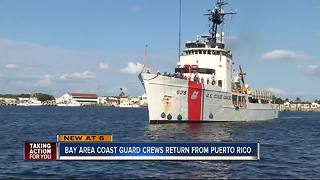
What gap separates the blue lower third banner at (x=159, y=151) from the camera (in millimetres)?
14445

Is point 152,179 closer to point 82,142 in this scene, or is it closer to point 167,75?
point 82,142

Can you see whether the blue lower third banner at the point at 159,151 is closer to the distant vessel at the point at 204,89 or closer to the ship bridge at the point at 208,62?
the distant vessel at the point at 204,89

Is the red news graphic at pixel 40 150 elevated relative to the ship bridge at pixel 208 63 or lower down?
lower down

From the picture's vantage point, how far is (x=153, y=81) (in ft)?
191

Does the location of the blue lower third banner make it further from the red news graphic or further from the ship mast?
the ship mast

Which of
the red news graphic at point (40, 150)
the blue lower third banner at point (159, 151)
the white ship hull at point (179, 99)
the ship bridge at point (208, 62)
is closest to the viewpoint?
the blue lower third banner at point (159, 151)

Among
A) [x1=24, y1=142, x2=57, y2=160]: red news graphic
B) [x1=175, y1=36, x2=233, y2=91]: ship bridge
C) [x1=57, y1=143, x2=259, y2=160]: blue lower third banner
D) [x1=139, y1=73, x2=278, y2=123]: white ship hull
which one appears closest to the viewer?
[x1=57, y1=143, x2=259, y2=160]: blue lower third banner

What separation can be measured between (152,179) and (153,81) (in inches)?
1546

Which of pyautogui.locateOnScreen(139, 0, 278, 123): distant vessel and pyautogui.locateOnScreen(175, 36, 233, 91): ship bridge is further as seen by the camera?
pyautogui.locateOnScreen(175, 36, 233, 91): ship bridge

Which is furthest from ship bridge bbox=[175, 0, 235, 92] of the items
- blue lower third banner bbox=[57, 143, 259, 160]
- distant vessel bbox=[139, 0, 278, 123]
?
blue lower third banner bbox=[57, 143, 259, 160]

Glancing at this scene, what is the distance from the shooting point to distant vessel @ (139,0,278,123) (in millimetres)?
58531

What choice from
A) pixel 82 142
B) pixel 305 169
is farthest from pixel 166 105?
pixel 82 142

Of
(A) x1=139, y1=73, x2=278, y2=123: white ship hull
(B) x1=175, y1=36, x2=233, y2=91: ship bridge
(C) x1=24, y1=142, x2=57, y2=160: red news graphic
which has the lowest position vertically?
(C) x1=24, y1=142, x2=57, y2=160: red news graphic

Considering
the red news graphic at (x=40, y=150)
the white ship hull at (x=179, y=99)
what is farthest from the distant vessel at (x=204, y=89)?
the red news graphic at (x=40, y=150)
